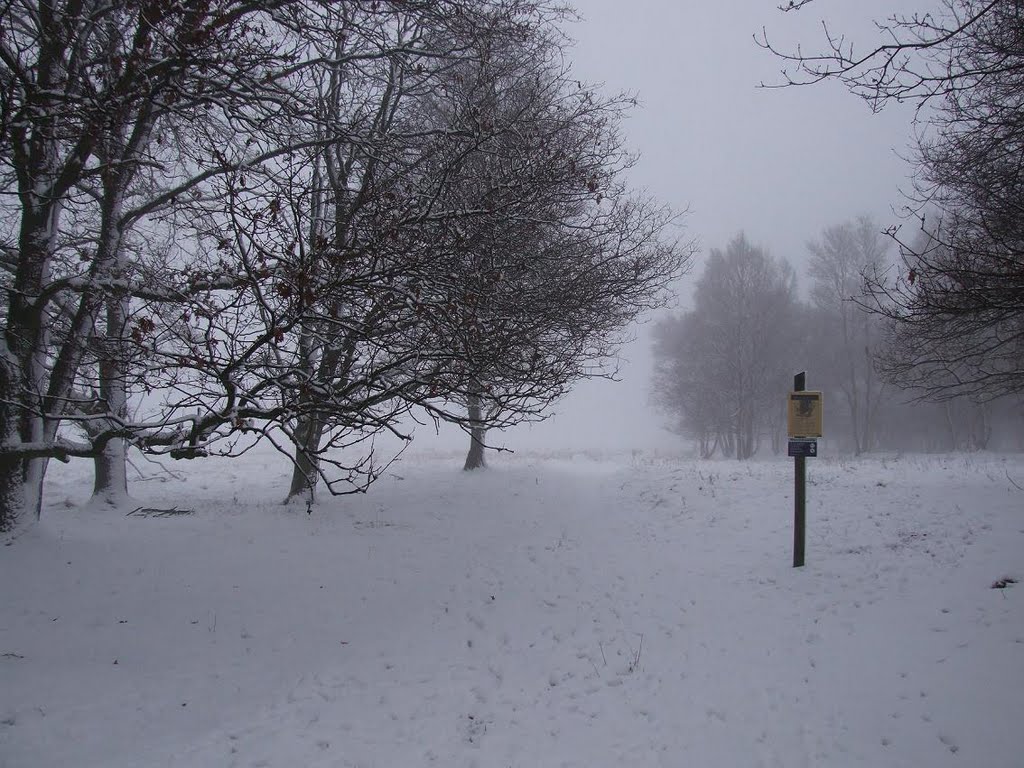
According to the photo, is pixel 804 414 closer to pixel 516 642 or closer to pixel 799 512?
pixel 799 512

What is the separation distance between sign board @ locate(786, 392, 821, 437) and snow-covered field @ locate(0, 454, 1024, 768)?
190 cm

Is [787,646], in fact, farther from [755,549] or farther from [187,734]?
[187,734]

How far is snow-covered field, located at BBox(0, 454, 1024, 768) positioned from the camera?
4.29 metres

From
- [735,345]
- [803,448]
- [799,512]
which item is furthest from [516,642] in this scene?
[735,345]

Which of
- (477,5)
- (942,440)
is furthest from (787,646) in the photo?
(942,440)

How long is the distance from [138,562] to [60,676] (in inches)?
88.5

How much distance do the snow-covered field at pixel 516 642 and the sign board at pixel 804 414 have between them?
190cm

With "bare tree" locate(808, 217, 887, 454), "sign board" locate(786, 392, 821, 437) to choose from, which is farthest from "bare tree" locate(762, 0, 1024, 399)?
"bare tree" locate(808, 217, 887, 454)

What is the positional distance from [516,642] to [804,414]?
5.09m

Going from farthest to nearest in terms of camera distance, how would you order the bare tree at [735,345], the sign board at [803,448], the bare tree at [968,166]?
the bare tree at [735,345] < the sign board at [803,448] < the bare tree at [968,166]

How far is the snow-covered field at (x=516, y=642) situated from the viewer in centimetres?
429

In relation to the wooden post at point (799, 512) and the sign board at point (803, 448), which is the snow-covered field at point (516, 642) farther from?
the sign board at point (803, 448)

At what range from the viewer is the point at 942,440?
34219 mm

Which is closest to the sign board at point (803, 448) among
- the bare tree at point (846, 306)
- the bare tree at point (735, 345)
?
the bare tree at point (735, 345)
